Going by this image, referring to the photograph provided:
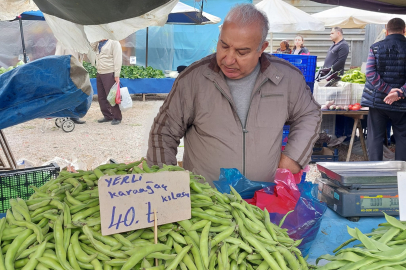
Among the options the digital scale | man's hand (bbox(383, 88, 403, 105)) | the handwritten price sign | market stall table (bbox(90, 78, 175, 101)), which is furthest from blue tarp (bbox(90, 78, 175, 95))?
the handwritten price sign

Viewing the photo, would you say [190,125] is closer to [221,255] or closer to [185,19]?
[221,255]

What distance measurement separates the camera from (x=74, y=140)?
7309 millimetres

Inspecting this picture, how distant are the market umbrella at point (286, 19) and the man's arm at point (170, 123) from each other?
295 inches

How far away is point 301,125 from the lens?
2385mm

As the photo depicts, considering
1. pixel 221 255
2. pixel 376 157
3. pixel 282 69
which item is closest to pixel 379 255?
pixel 221 255

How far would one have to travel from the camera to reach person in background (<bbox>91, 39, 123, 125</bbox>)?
8.20m

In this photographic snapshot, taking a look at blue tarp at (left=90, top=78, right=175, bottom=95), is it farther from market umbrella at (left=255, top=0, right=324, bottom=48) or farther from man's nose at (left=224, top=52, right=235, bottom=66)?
man's nose at (left=224, top=52, right=235, bottom=66)

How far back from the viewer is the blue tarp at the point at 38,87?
2.53m

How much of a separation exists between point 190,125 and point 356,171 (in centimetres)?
108

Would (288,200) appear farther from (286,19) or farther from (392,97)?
(286,19)

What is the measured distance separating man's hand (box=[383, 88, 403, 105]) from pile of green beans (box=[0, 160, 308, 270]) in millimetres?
3879

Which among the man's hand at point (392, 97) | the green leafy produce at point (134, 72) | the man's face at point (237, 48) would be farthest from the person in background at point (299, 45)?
the man's face at point (237, 48)

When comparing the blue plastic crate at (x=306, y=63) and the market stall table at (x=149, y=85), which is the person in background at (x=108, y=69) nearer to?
the market stall table at (x=149, y=85)

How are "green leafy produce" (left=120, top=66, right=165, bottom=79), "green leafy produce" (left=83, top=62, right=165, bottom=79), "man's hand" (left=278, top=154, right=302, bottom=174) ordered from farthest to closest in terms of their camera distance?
"green leafy produce" (left=120, top=66, right=165, bottom=79) → "green leafy produce" (left=83, top=62, right=165, bottom=79) → "man's hand" (left=278, top=154, right=302, bottom=174)
